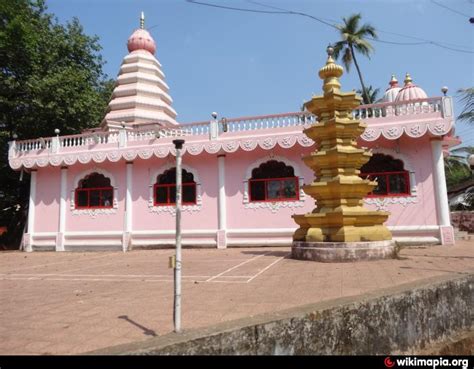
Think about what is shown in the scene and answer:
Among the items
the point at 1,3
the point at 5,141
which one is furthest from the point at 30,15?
the point at 5,141

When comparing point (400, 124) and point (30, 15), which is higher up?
point (30, 15)

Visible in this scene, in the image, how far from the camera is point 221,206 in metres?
12.5

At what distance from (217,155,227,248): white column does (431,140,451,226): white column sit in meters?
6.79

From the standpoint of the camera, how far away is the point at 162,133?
1419 centimetres

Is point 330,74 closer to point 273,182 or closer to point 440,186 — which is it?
point 273,182

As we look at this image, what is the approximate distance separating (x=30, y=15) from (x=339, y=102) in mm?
15854

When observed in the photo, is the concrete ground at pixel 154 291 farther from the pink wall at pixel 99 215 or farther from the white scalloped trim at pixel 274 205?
the pink wall at pixel 99 215

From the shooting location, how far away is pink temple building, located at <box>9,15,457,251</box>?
11055 mm

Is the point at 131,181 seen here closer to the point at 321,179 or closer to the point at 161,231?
the point at 161,231

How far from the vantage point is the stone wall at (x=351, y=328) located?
7.56 ft

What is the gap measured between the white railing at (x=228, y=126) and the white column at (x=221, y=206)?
1.12 m

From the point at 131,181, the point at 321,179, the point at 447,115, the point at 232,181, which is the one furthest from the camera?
the point at 131,181

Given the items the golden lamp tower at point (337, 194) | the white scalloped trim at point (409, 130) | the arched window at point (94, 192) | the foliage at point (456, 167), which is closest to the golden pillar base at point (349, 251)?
the golden lamp tower at point (337, 194)
